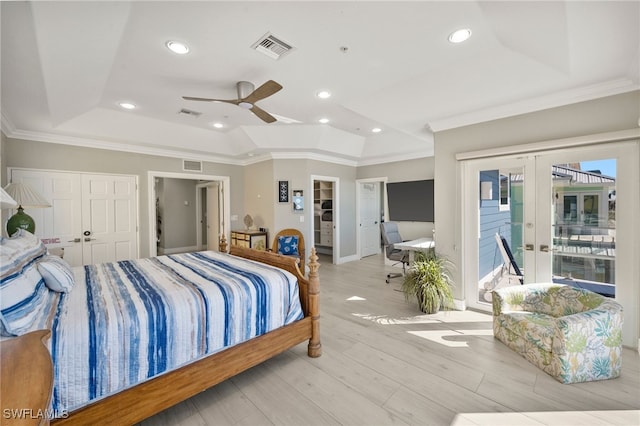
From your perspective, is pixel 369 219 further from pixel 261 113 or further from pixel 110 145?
pixel 110 145

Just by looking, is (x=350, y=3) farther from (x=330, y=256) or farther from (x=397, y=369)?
(x=330, y=256)

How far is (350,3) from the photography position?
177 centimetres

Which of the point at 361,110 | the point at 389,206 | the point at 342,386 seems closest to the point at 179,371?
the point at 342,386

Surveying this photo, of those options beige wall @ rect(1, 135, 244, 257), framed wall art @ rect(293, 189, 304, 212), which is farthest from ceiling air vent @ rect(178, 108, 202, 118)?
framed wall art @ rect(293, 189, 304, 212)

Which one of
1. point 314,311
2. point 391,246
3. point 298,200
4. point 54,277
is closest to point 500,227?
point 391,246

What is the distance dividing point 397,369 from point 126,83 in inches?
155

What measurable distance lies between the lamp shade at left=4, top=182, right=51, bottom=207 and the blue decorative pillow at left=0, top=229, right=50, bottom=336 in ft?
5.17

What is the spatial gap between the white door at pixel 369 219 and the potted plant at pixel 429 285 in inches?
133

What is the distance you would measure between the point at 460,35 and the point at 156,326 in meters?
2.98

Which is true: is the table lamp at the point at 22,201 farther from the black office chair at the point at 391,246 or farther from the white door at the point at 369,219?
the white door at the point at 369,219

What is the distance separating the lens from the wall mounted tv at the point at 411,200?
561 centimetres

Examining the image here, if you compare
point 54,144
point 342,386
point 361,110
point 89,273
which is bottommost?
point 342,386

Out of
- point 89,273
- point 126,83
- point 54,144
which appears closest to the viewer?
point 89,273

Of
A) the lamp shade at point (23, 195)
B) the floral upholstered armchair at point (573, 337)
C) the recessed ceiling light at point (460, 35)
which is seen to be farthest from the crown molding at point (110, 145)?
the floral upholstered armchair at point (573, 337)
